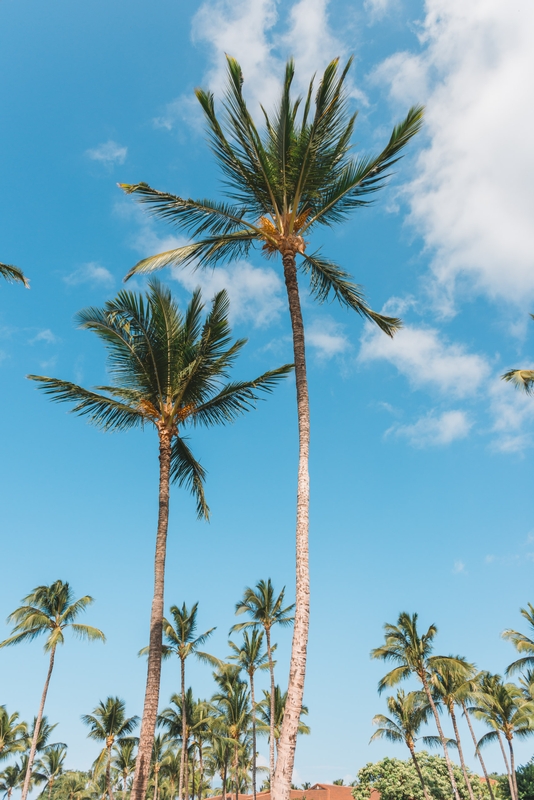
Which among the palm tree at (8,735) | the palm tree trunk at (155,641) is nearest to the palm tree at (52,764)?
the palm tree at (8,735)

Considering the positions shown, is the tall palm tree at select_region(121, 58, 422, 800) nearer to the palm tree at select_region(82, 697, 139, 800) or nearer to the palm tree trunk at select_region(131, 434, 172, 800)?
the palm tree trunk at select_region(131, 434, 172, 800)

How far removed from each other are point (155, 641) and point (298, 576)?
426 cm

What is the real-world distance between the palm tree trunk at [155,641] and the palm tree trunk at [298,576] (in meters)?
3.30

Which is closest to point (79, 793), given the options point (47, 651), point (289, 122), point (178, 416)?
point (47, 651)

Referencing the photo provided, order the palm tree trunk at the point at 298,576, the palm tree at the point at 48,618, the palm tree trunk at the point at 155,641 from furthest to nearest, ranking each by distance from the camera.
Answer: the palm tree at the point at 48,618
the palm tree trunk at the point at 155,641
the palm tree trunk at the point at 298,576

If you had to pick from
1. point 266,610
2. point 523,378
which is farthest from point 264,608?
point 523,378

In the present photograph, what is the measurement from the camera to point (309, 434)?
10.1 metres

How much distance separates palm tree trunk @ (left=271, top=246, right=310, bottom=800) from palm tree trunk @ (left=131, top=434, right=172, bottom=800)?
3298 mm

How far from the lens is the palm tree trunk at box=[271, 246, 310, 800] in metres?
7.52

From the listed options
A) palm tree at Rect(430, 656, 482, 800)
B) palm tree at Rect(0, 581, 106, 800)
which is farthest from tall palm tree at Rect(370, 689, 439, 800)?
palm tree at Rect(0, 581, 106, 800)

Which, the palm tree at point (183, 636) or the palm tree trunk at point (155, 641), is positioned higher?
the palm tree at point (183, 636)

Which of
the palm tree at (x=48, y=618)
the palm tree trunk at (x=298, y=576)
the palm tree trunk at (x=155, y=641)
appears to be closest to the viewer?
the palm tree trunk at (x=298, y=576)

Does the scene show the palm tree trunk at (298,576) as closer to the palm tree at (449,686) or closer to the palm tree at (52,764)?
the palm tree at (449,686)

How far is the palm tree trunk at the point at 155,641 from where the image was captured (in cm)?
1021
